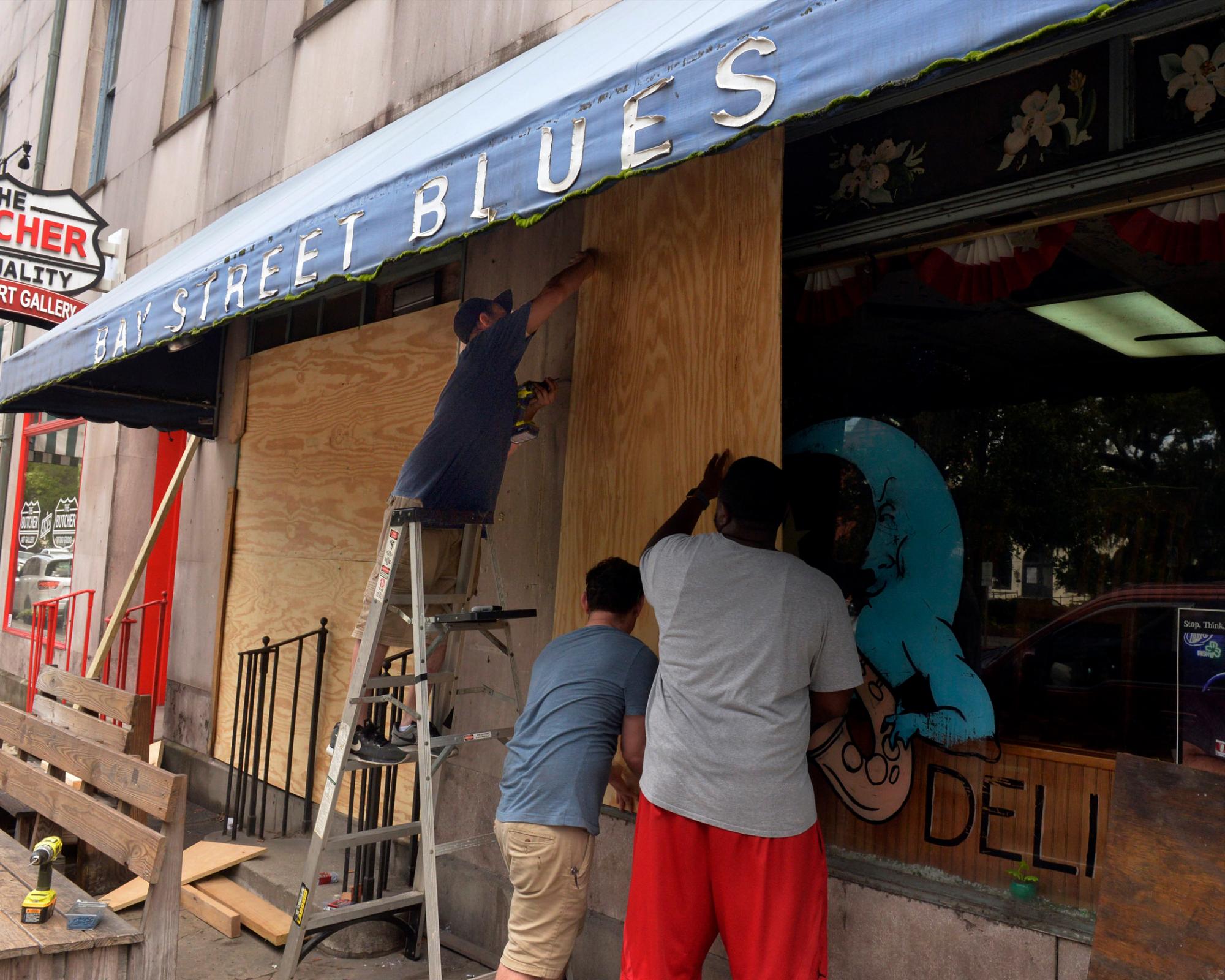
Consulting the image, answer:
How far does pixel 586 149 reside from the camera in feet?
8.84

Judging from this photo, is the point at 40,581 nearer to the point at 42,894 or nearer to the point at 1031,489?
the point at 42,894

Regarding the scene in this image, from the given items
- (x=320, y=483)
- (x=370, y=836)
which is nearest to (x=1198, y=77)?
(x=370, y=836)

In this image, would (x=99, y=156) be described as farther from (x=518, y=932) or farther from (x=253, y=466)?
(x=518, y=932)

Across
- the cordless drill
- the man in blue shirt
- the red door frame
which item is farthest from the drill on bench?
the red door frame

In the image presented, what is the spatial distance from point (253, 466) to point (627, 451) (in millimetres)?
4226

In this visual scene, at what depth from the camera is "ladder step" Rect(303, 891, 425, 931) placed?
12.1 feet

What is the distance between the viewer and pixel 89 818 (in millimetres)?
3477

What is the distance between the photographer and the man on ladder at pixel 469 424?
3939 mm

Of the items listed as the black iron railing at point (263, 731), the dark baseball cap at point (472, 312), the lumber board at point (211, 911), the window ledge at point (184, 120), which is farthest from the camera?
the window ledge at point (184, 120)

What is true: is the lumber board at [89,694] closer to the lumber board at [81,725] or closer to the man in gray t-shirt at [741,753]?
the lumber board at [81,725]

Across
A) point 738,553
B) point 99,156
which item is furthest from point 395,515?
point 99,156

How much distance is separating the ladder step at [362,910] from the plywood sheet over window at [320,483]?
1221mm

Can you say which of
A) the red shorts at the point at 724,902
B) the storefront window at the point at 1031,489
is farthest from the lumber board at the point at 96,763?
the storefront window at the point at 1031,489

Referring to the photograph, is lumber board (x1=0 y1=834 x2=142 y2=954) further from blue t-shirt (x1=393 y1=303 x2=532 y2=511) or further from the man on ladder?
blue t-shirt (x1=393 y1=303 x2=532 y2=511)
